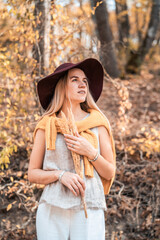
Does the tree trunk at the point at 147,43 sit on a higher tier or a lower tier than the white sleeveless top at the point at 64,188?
higher

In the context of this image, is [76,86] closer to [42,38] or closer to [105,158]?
[105,158]

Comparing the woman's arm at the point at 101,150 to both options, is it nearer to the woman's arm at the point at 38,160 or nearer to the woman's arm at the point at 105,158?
the woman's arm at the point at 105,158

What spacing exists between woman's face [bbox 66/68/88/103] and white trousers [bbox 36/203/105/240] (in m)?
0.87

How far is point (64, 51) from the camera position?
4074mm

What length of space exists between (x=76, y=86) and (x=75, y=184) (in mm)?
790

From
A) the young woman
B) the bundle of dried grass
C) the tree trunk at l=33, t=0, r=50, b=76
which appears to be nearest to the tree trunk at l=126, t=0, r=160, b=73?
the tree trunk at l=33, t=0, r=50, b=76

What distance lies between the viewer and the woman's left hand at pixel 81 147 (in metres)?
2.08

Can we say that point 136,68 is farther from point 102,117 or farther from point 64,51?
point 102,117

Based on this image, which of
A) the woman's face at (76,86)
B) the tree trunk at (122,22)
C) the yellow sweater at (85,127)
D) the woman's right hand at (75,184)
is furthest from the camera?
the tree trunk at (122,22)

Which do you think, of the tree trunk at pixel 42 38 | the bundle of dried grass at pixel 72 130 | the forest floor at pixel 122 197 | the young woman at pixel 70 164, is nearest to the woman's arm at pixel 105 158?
the young woman at pixel 70 164

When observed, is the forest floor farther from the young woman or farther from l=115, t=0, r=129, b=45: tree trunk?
l=115, t=0, r=129, b=45: tree trunk

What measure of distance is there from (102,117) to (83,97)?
225 millimetres

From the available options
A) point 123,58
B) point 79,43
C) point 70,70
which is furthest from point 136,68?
point 70,70

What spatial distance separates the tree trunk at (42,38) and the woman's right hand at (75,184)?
7.04 feet
